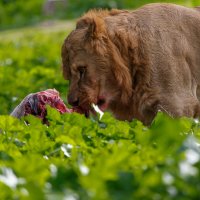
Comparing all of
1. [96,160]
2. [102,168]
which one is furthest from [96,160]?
[102,168]

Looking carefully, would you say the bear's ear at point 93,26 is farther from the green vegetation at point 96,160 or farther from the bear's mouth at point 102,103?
the green vegetation at point 96,160

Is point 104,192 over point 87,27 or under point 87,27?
over

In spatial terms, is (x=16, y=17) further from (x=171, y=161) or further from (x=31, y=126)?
(x=171, y=161)

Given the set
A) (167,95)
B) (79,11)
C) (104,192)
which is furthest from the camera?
(79,11)

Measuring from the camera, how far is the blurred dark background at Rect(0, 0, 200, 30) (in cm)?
3231

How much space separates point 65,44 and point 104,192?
4.57 m

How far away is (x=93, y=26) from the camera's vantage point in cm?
797

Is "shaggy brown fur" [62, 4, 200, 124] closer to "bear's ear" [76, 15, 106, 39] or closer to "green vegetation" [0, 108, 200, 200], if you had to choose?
"bear's ear" [76, 15, 106, 39]

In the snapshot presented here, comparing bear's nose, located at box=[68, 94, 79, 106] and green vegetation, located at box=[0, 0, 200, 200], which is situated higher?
green vegetation, located at box=[0, 0, 200, 200]

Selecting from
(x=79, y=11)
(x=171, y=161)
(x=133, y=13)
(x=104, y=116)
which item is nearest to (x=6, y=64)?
(x=133, y=13)

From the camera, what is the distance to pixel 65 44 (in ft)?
26.6

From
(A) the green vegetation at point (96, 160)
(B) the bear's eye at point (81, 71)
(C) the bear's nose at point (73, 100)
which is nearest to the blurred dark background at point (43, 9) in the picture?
(B) the bear's eye at point (81, 71)

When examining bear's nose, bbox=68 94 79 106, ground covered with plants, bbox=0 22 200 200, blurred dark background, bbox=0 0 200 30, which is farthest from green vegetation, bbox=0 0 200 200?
blurred dark background, bbox=0 0 200 30

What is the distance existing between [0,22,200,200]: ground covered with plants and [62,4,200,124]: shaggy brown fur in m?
1.61
